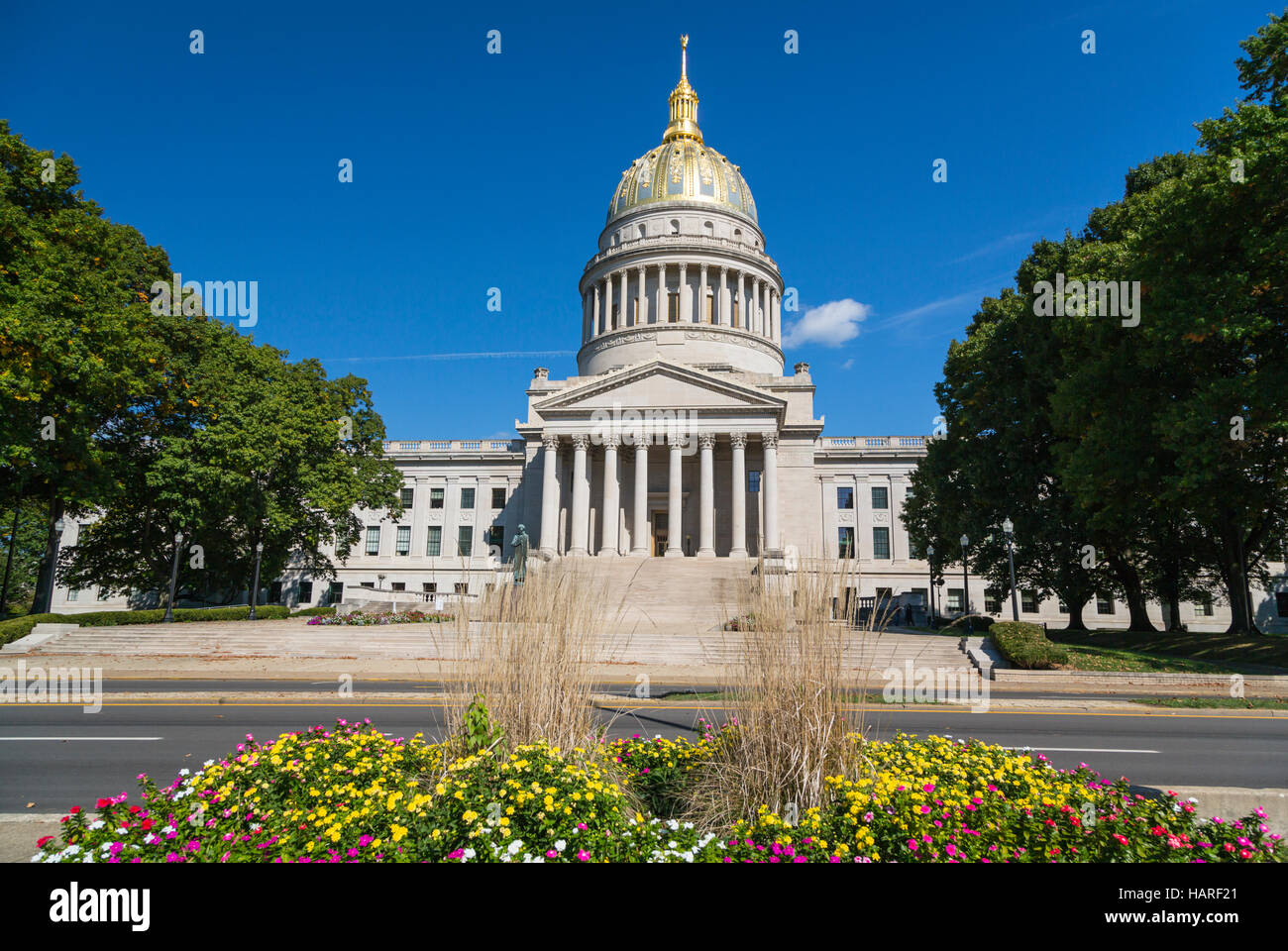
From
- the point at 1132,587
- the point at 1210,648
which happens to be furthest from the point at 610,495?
the point at 1210,648

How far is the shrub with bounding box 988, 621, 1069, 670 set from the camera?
20.9m

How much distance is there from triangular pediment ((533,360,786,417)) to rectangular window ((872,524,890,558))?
20.3 metres

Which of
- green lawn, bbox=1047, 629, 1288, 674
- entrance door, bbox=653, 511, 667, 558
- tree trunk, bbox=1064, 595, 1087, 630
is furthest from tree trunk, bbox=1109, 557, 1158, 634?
entrance door, bbox=653, 511, 667, 558

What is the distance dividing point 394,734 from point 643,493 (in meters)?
35.1

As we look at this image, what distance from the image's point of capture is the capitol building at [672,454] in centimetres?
4669

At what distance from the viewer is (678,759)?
22.8ft

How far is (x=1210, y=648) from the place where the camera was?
79.2 ft

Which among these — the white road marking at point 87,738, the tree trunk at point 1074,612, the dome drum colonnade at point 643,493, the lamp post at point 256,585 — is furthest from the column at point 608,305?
the white road marking at point 87,738

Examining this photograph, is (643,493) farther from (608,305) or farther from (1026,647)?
(608,305)

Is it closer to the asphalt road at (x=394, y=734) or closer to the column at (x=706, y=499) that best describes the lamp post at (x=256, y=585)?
the asphalt road at (x=394, y=734)

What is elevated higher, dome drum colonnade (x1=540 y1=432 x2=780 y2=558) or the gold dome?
the gold dome

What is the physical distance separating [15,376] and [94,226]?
914cm

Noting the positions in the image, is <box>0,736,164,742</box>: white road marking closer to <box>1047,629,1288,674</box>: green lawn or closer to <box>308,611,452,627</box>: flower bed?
<box>308,611,452,627</box>: flower bed

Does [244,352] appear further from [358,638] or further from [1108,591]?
[1108,591]
